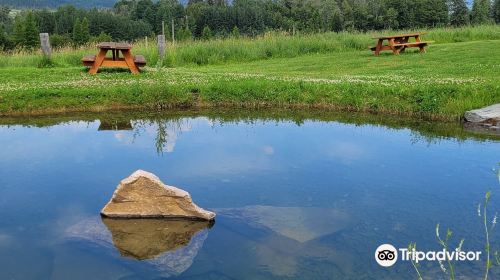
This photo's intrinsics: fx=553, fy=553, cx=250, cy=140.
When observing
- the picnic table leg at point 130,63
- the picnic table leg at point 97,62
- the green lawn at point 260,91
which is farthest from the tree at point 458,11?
the picnic table leg at point 97,62

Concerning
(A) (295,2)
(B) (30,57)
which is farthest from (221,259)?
(A) (295,2)

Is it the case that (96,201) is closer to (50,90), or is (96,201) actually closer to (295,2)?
(50,90)

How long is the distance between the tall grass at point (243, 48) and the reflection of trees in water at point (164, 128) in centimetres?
975

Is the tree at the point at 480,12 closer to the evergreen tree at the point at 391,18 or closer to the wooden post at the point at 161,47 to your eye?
the evergreen tree at the point at 391,18

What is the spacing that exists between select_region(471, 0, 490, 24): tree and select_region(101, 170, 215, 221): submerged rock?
82.0 m

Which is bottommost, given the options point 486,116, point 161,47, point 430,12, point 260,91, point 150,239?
point 150,239

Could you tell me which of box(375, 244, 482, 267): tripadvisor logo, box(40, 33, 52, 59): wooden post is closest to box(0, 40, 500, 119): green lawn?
box(40, 33, 52, 59): wooden post

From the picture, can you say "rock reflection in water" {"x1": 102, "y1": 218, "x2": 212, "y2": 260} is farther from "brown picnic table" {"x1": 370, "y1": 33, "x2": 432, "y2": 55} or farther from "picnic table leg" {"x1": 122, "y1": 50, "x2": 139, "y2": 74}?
"brown picnic table" {"x1": 370, "y1": 33, "x2": 432, "y2": 55}

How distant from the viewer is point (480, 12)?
8306 cm

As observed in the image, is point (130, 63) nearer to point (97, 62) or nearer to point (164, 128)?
point (97, 62)

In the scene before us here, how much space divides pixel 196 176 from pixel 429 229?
4263 mm

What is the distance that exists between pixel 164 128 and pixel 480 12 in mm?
80221

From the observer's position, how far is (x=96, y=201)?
8.81 m

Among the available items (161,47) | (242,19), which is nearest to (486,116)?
(161,47)
